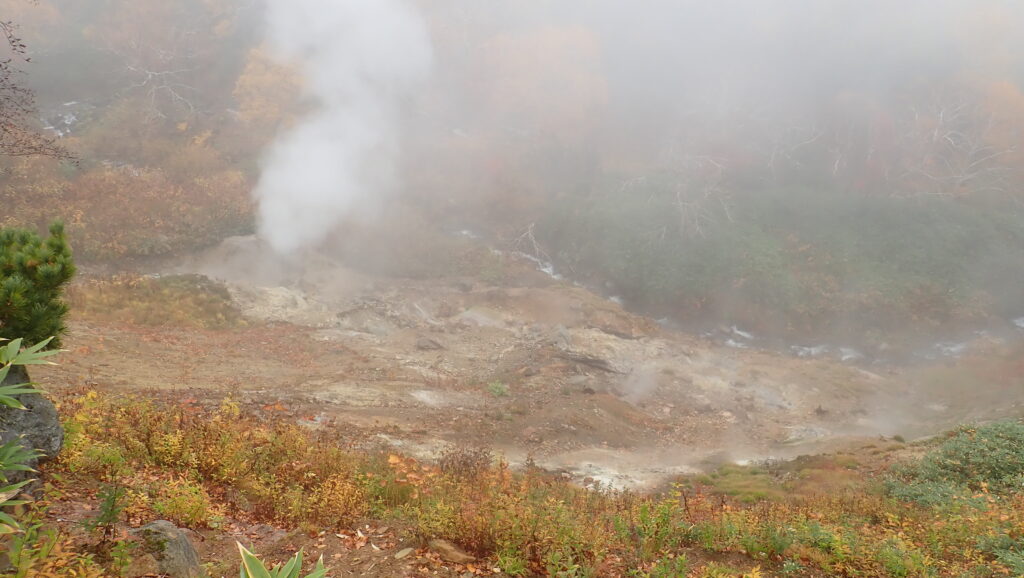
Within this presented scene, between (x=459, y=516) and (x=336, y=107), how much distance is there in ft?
120

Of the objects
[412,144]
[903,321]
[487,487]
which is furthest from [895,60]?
[487,487]

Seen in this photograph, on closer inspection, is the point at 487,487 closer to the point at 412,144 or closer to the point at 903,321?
the point at 903,321

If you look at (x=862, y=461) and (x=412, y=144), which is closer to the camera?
(x=862, y=461)

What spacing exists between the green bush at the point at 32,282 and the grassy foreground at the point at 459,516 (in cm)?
147

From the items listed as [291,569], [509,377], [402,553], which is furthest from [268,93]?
[291,569]

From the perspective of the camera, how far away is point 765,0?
53125mm

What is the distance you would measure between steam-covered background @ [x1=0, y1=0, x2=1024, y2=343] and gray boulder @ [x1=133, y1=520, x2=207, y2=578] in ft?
80.8

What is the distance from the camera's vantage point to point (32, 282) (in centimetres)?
590

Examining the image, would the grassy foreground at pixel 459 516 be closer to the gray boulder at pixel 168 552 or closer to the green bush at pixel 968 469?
the gray boulder at pixel 168 552

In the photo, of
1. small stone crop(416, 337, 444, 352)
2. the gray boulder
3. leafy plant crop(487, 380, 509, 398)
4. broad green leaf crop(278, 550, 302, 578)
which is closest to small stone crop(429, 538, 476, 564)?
the gray boulder

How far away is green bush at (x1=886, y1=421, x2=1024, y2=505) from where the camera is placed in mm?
11383

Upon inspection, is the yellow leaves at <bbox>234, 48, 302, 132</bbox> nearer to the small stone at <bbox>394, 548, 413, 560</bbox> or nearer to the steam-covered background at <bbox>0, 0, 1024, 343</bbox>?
the steam-covered background at <bbox>0, 0, 1024, 343</bbox>

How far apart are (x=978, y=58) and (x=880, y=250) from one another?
25.3 metres

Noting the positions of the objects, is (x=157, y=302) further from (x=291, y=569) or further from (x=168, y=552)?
(x=291, y=569)
